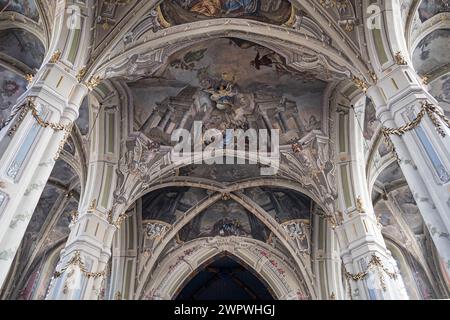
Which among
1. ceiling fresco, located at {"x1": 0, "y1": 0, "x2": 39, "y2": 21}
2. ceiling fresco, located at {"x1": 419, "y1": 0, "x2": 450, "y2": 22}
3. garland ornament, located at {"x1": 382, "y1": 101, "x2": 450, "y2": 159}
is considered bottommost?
garland ornament, located at {"x1": 382, "y1": 101, "x2": 450, "y2": 159}

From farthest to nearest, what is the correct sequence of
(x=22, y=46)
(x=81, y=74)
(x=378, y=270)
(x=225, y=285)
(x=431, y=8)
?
(x=225, y=285) → (x=22, y=46) → (x=431, y=8) → (x=378, y=270) → (x=81, y=74)

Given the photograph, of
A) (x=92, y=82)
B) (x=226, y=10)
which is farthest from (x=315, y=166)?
(x=92, y=82)

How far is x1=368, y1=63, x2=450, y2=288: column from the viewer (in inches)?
289

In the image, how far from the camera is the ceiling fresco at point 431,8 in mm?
10906

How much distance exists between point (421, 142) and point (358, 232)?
4.32 m

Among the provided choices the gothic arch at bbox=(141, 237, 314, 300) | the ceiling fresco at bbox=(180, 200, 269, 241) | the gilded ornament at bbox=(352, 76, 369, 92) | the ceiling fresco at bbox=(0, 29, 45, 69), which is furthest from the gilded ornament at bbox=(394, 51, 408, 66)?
the gothic arch at bbox=(141, 237, 314, 300)

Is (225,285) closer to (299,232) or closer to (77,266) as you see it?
(299,232)

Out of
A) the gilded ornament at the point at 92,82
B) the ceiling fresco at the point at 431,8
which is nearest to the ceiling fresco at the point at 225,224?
the gilded ornament at the point at 92,82

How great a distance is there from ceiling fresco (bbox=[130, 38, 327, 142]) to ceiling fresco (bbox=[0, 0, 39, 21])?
3714 millimetres

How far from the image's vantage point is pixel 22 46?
504 inches

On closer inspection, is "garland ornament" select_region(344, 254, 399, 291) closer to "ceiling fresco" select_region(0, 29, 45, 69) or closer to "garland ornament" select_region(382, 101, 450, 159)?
"garland ornament" select_region(382, 101, 450, 159)

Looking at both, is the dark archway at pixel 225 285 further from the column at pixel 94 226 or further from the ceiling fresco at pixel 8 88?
the ceiling fresco at pixel 8 88
